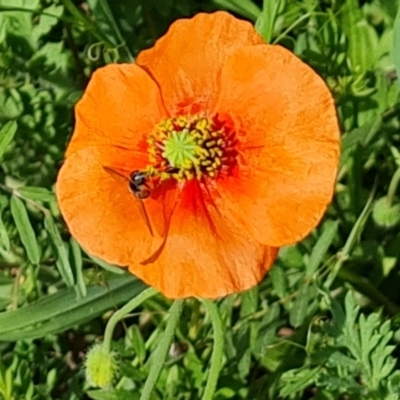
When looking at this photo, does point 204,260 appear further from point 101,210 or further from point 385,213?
point 385,213

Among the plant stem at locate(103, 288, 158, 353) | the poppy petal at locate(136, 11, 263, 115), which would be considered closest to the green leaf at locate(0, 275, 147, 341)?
the plant stem at locate(103, 288, 158, 353)

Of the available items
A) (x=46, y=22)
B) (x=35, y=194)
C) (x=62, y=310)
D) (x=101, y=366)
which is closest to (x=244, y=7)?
(x=46, y=22)

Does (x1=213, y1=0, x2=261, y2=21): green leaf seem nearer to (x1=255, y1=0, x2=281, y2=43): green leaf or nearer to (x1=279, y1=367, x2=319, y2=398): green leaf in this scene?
(x1=255, y1=0, x2=281, y2=43): green leaf

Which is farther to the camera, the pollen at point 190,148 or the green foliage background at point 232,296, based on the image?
the green foliage background at point 232,296

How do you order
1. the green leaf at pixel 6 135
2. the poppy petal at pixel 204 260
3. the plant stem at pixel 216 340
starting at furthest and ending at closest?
the green leaf at pixel 6 135
the plant stem at pixel 216 340
the poppy petal at pixel 204 260

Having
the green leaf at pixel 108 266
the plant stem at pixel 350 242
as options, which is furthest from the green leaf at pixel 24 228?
the plant stem at pixel 350 242

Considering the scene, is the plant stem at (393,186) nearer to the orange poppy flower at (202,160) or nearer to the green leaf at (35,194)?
the orange poppy flower at (202,160)

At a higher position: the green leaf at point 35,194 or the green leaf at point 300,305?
the green leaf at point 35,194
